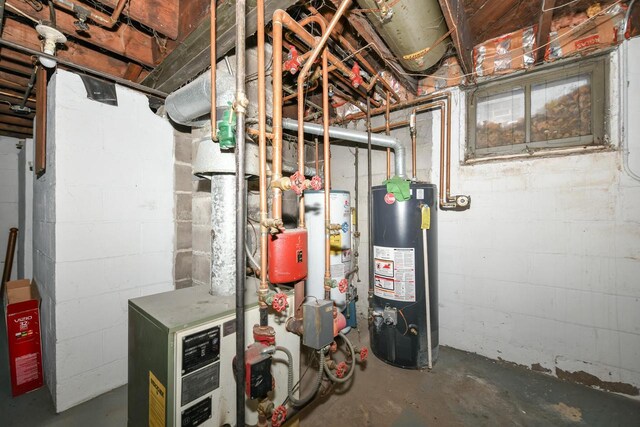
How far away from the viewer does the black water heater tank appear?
82.3 inches

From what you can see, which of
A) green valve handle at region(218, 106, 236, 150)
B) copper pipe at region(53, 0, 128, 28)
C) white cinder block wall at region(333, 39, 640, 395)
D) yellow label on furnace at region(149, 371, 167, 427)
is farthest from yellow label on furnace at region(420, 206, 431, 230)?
copper pipe at region(53, 0, 128, 28)

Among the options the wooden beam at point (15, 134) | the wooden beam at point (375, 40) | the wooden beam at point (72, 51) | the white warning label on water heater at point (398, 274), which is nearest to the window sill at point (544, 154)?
the wooden beam at point (375, 40)

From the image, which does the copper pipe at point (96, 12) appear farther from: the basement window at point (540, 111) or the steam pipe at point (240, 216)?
the basement window at point (540, 111)

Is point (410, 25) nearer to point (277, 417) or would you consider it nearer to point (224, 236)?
point (224, 236)

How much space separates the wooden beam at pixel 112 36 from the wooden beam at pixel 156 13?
150 mm

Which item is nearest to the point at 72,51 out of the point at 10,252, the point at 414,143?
the point at 414,143

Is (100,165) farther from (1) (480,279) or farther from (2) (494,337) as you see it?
(2) (494,337)

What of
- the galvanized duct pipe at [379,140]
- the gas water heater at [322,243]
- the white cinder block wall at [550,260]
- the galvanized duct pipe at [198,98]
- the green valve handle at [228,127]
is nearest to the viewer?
the green valve handle at [228,127]

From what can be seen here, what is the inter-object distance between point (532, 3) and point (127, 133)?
319 centimetres

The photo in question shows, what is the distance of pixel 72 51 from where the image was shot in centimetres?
189

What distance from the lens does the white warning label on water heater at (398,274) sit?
209cm

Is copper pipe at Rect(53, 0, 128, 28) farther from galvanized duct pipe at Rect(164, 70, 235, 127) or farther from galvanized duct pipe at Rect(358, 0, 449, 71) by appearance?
galvanized duct pipe at Rect(358, 0, 449, 71)

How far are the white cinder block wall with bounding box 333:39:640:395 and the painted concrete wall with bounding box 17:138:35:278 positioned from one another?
544 cm

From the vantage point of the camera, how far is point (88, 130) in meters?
1.85
